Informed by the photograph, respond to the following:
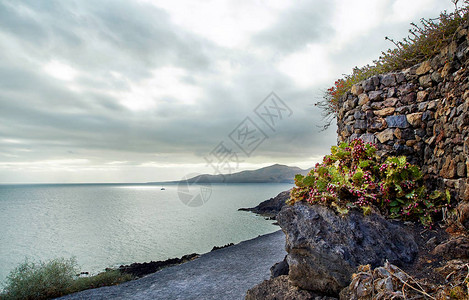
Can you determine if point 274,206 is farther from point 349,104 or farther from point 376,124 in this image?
point 376,124

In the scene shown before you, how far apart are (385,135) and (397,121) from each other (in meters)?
0.35

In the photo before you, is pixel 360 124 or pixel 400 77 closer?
pixel 400 77

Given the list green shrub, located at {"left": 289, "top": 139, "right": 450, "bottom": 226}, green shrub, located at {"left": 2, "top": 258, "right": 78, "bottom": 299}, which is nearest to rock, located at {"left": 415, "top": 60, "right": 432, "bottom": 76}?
green shrub, located at {"left": 289, "top": 139, "right": 450, "bottom": 226}

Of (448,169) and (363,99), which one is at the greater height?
(363,99)

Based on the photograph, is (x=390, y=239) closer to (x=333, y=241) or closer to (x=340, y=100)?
(x=333, y=241)

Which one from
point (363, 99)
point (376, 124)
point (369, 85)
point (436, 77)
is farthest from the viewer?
point (363, 99)

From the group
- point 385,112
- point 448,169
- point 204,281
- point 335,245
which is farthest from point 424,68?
point 204,281

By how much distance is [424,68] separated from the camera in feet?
15.6

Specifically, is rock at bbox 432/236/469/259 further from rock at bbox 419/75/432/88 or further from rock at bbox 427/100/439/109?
rock at bbox 419/75/432/88

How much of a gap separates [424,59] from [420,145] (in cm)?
177

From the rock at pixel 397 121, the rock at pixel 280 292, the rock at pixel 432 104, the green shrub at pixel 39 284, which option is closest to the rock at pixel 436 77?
the rock at pixel 432 104

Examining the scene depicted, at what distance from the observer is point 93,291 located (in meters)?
5.84

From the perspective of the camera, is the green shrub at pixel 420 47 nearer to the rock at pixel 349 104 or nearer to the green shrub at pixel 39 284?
the rock at pixel 349 104

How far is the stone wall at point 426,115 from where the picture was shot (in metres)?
3.80
